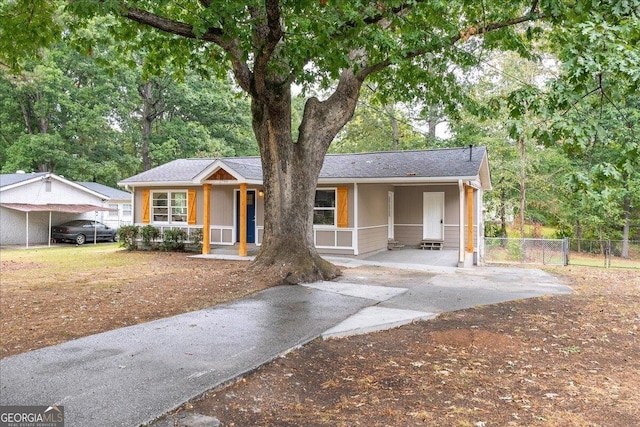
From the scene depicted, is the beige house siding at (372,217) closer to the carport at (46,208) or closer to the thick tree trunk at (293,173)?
the thick tree trunk at (293,173)

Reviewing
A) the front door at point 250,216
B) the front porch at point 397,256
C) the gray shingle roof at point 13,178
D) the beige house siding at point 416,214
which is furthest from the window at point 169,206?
the gray shingle roof at point 13,178

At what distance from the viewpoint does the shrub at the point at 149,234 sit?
17266 mm

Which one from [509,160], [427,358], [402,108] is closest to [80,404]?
[427,358]

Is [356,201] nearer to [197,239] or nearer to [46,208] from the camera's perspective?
[197,239]

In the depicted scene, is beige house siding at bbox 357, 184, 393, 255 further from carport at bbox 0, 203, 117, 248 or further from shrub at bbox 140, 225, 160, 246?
carport at bbox 0, 203, 117, 248

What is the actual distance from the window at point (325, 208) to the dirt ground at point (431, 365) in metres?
6.60

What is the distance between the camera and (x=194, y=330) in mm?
6000

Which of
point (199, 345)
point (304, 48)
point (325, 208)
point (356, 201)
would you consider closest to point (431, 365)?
point (199, 345)

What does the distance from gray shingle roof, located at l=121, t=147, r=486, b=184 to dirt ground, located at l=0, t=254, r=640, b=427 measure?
588cm

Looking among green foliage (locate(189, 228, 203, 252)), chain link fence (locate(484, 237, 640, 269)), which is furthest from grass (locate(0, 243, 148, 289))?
chain link fence (locate(484, 237, 640, 269))

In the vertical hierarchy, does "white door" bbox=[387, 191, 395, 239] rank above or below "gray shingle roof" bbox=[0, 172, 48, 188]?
below

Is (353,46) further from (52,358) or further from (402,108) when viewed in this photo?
(402,108)

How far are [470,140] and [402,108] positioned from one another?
5.66 meters

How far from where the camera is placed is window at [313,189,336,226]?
14875 millimetres
